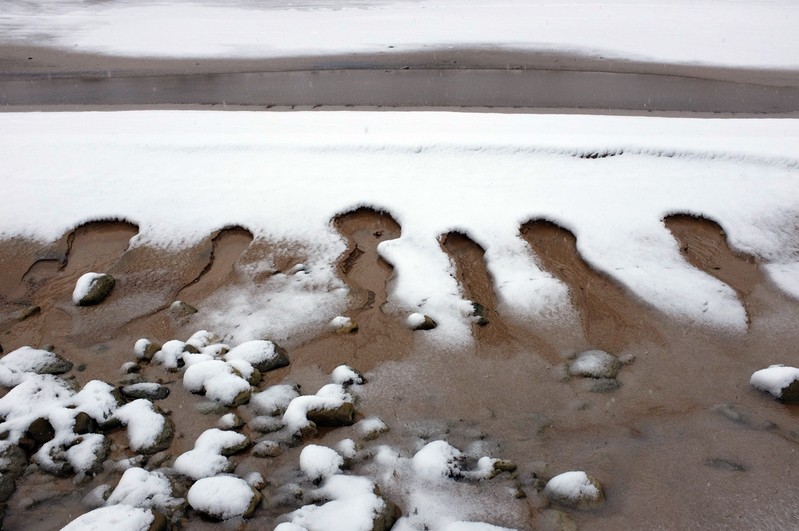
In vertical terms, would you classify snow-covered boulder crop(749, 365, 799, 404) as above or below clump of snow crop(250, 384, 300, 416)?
above

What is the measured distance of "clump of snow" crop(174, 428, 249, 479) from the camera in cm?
244

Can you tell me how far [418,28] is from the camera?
10.1 metres

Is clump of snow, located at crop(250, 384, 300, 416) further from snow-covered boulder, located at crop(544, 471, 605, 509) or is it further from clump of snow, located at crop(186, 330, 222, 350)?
snow-covered boulder, located at crop(544, 471, 605, 509)

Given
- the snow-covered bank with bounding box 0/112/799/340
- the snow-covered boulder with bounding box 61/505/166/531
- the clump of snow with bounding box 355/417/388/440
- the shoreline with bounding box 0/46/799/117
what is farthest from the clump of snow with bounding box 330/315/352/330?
the shoreline with bounding box 0/46/799/117

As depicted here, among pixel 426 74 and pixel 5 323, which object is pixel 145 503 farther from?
pixel 426 74

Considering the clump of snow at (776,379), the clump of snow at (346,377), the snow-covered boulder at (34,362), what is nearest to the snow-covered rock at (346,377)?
the clump of snow at (346,377)

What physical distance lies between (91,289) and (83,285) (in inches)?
2.6

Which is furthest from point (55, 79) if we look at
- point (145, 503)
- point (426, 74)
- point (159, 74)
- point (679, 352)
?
point (679, 352)

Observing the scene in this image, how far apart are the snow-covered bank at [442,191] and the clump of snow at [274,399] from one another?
1.61 ft

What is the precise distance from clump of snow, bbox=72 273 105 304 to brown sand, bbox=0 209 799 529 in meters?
0.07

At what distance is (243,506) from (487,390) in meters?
1.26

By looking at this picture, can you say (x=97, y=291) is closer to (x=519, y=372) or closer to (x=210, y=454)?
(x=210, y=454)

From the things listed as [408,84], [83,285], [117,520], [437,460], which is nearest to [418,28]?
[408,84]

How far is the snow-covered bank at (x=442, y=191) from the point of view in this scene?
360 cm
